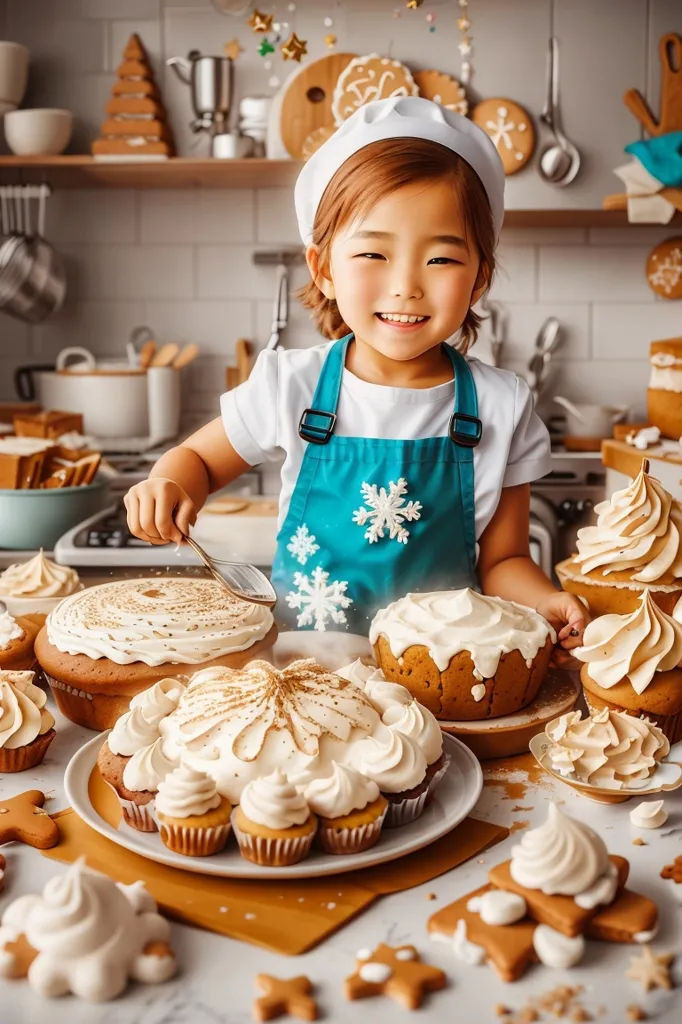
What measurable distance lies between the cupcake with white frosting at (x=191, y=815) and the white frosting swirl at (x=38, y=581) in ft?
2.00

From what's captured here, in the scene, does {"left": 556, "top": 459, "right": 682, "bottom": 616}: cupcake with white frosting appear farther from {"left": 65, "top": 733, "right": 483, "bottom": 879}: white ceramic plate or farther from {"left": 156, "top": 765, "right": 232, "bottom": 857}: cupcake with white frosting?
{"left": 156, "top": 765, "right": 232, "bottom": 857}: cupcake with white frosting

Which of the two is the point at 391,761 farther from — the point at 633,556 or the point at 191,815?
the point at 633,556

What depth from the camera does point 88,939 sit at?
1.97 feet

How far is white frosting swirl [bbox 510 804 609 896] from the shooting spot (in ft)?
2.17

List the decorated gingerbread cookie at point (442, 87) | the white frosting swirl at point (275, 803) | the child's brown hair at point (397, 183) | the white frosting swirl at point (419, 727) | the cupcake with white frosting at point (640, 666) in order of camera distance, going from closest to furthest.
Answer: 1. the white frosting swirl at point (275, 803)
2. the white frosting swirl at point (419, 727)
3. the cupcake with white frosting at point (640, 666)
4. the child's brown hair at point (397, 183)
5. the decorated gingerbread cookie at point (442, 87)

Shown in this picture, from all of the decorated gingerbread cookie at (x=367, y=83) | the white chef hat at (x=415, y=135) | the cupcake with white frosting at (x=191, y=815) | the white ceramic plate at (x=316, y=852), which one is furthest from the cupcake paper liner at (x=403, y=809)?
the decorated gingerbread cookie at (x=367, y=83)

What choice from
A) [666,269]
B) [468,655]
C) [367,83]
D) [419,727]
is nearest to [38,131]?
[367,83]

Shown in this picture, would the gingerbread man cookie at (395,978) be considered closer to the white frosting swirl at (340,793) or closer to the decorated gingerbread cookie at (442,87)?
the white frosting swirl at (340,793)

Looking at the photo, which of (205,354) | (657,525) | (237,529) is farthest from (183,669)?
(205,354)

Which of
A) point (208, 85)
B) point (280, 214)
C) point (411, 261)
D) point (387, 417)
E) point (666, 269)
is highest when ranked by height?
point (208, 85)

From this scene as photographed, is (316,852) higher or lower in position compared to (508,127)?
lower

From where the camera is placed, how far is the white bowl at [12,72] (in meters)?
2.95

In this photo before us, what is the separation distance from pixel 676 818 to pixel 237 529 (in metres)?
1.47

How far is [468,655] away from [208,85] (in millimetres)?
2517
